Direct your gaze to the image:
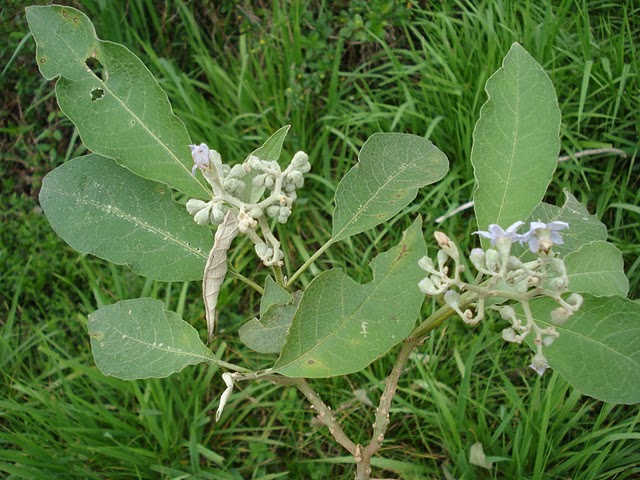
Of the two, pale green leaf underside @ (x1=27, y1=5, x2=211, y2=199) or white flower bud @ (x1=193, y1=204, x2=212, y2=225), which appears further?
pale green leaf underside @ (x1=27, y1=5, x2=211, y2=199)

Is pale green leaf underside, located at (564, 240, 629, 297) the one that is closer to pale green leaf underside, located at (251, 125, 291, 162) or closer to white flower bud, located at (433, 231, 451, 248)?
white flower bud, located at (433, 231, 451, 248)

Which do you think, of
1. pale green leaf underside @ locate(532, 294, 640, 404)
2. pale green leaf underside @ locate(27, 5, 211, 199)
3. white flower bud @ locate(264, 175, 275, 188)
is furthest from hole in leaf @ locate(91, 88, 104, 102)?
pale green leaf underside @ locate(532, 294, 640, 404)

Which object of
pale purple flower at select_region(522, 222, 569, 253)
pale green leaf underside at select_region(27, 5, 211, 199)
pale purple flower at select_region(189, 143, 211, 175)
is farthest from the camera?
pale green leaf underside at select_region(27, 5, 211, 199)

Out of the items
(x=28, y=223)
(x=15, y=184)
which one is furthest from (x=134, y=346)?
(x=15, y=184)

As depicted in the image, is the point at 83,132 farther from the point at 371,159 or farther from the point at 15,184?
the point at 15,184

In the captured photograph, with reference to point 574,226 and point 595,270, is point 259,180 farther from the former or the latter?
point 574,226

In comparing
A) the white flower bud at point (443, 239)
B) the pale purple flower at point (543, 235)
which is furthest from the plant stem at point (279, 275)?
the pale purple flower at point (543, 235)

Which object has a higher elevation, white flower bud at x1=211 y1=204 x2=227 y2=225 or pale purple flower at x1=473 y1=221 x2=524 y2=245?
white flower bud at x1=211 y1=204 x2=227 y2=225
